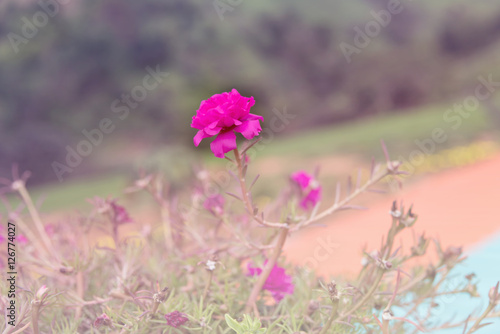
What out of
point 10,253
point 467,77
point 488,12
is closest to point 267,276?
point 10,253

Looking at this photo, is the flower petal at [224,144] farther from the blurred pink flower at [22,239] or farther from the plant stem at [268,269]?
the blurred pink flower at [22,239]

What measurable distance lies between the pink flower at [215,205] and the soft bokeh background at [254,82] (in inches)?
139

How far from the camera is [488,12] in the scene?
8.56 metres

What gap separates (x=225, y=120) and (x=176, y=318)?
22cm

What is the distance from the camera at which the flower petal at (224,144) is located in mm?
508

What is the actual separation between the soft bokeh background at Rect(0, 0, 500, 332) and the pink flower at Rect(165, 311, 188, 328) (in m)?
3.70

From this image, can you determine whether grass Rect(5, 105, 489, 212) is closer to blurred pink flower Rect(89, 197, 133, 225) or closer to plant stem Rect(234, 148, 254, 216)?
blurred pink flower Rect(89, 197, 133, 225)

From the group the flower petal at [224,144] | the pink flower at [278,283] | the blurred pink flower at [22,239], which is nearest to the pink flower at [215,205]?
the pink flower at [278,283]

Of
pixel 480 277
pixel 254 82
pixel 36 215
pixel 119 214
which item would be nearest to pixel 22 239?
pixel 36 215

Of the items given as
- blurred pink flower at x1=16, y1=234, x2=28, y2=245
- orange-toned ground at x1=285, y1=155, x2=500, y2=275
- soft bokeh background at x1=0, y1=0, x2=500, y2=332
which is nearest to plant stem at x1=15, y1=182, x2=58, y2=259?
blurred pink flower at x1=16, y1=234, x2=28, y2=245

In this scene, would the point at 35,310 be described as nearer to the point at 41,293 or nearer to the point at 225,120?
the point at 41,293

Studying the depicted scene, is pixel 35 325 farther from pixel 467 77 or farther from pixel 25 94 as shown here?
pixel 467 77

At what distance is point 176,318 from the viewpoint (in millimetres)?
559

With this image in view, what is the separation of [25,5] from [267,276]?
7.30 metres
